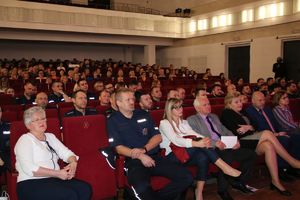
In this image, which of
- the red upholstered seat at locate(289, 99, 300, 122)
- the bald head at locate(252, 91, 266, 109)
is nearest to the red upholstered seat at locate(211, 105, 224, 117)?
the bald head at locate(252, 91, 266, 109)

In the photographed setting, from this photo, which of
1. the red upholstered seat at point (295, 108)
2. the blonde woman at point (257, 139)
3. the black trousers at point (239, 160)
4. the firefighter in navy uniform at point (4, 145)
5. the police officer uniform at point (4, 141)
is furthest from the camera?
the red upholstered seat at point (295, 108)

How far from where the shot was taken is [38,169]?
2271mm

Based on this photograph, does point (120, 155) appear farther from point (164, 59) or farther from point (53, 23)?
point (164, 59)

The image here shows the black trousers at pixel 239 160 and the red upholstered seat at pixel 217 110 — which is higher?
the red upholstered seat at pixel 217 110

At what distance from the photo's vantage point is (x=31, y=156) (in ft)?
7.50

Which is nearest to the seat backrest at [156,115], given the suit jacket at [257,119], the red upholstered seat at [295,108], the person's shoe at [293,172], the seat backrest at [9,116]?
the suit jacket at [257,119]

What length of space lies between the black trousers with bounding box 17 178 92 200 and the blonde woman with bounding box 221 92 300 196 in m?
1.91

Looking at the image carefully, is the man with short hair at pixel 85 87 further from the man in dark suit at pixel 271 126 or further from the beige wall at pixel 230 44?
the beige wall at pixel 230 44

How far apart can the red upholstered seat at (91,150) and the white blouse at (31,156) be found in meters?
0.28

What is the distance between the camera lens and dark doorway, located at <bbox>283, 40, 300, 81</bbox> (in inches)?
434

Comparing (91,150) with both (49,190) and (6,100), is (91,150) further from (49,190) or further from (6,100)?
(6,100)

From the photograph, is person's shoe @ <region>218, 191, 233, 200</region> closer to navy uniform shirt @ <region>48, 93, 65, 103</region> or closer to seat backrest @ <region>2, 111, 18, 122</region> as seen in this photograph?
seat backrest @ <region>2, 111, 18, 122</region>

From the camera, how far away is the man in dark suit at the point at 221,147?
10.3ft

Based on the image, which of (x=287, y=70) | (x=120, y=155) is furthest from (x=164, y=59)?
(x=120, y=155)
